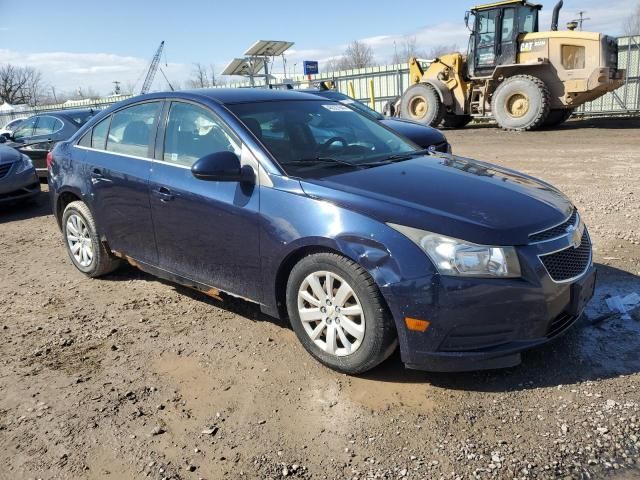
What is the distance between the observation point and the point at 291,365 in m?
3.44

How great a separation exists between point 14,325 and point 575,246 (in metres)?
4.12

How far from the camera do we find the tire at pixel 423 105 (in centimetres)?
1739

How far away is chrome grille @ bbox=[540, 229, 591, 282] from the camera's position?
293 centimetres

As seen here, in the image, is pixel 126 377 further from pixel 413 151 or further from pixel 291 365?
pixel 413 151

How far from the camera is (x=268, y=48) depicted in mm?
26531

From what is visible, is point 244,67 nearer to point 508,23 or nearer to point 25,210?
point 508,23

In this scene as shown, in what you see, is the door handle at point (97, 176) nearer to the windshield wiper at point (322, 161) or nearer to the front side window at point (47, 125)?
the windshield wiper at point (322, 161)

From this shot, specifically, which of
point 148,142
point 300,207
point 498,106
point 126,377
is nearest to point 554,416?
point 300,207

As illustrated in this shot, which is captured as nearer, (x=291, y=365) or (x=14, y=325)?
(x=291, y=365)

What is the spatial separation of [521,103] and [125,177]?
14.1 m

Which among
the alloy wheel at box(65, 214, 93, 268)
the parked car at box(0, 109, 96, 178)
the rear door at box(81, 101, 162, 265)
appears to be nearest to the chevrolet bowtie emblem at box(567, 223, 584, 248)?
the rear door at box(81, 101, 162, 265)

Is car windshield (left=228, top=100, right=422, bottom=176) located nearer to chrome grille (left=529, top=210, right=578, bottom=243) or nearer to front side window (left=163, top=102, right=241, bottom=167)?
front side window (left=163, top=102, right=241, bottom=167)

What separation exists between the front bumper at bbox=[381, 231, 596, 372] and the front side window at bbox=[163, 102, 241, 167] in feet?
5.30

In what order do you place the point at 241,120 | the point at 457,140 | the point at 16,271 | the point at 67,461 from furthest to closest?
the point at 457,140
the point at 16,271
the point at 241,120
the point at 67,461
